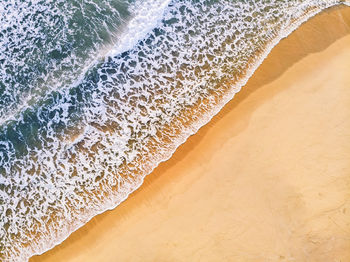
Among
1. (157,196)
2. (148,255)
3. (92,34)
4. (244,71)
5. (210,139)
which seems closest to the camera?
(148,255)

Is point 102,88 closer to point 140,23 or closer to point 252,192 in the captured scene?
point 140,23

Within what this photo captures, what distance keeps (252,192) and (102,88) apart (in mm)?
6128

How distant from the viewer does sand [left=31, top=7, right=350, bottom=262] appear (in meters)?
7.93

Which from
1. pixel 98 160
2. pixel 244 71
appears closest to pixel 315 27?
pixel 244 71

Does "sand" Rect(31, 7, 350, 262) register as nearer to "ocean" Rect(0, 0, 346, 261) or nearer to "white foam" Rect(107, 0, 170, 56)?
"ocean" Rect(0, 0, 346, 261)

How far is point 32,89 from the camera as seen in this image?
10.7 metres

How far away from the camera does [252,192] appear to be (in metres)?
8.41

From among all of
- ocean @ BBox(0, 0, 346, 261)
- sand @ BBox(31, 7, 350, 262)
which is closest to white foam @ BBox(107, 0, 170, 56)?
ocean @ BBox(0, 0, 346, 261)

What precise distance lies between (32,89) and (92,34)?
3032 mm

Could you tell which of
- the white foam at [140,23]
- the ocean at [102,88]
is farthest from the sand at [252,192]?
the white foam at [140,23]

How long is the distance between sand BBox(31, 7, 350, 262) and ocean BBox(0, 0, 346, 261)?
594 millimetres

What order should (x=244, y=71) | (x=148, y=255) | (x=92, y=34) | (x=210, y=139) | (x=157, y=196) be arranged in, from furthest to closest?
(x=92, y=34)
(x=244, y=71)
(x=210, y=139)
(x=157, y=196)
(x=148, y=255)

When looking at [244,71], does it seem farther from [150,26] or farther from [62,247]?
[62,247]

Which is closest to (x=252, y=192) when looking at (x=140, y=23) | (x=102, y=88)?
(x=102, y=88)
